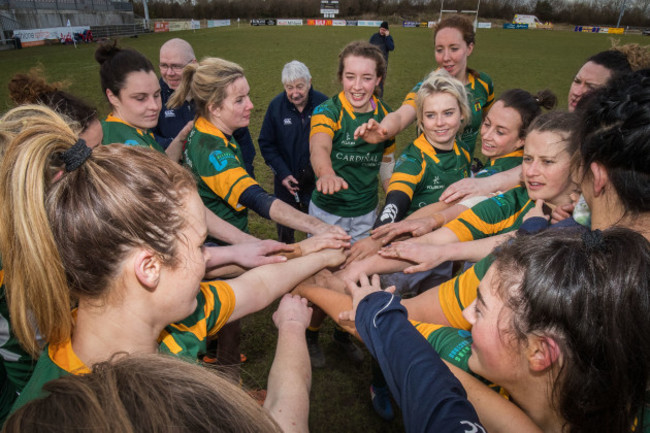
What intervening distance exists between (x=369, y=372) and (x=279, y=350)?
2065 millimetres

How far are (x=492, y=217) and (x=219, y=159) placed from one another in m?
1.99

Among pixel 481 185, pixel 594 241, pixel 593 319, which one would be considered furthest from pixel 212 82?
pixel 593 319

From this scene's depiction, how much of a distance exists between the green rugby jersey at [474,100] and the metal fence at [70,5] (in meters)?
39.5

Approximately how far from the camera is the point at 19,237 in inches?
48.3

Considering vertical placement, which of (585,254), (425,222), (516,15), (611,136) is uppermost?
(516,15)

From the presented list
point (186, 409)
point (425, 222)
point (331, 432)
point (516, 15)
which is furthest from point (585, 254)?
point (516, 15)

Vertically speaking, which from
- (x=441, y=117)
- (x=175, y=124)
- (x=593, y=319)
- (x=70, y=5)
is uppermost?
(x=70, y=5)

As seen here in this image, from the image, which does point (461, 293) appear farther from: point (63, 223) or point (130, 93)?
point (130, 93)

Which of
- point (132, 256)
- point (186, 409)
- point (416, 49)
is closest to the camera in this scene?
point (186, 409)

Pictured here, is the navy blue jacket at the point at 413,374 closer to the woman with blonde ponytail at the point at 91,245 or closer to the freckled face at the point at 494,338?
the freckled face at the point at 494,338

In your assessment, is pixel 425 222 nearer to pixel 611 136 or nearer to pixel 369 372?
pixel 611 136

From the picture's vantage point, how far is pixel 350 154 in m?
3.66

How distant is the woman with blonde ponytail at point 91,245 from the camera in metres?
1.25

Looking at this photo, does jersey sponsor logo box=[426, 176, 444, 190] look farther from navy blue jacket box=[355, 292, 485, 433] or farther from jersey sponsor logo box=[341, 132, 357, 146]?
navy blue jacket box=[355, 292, 485, 433]
